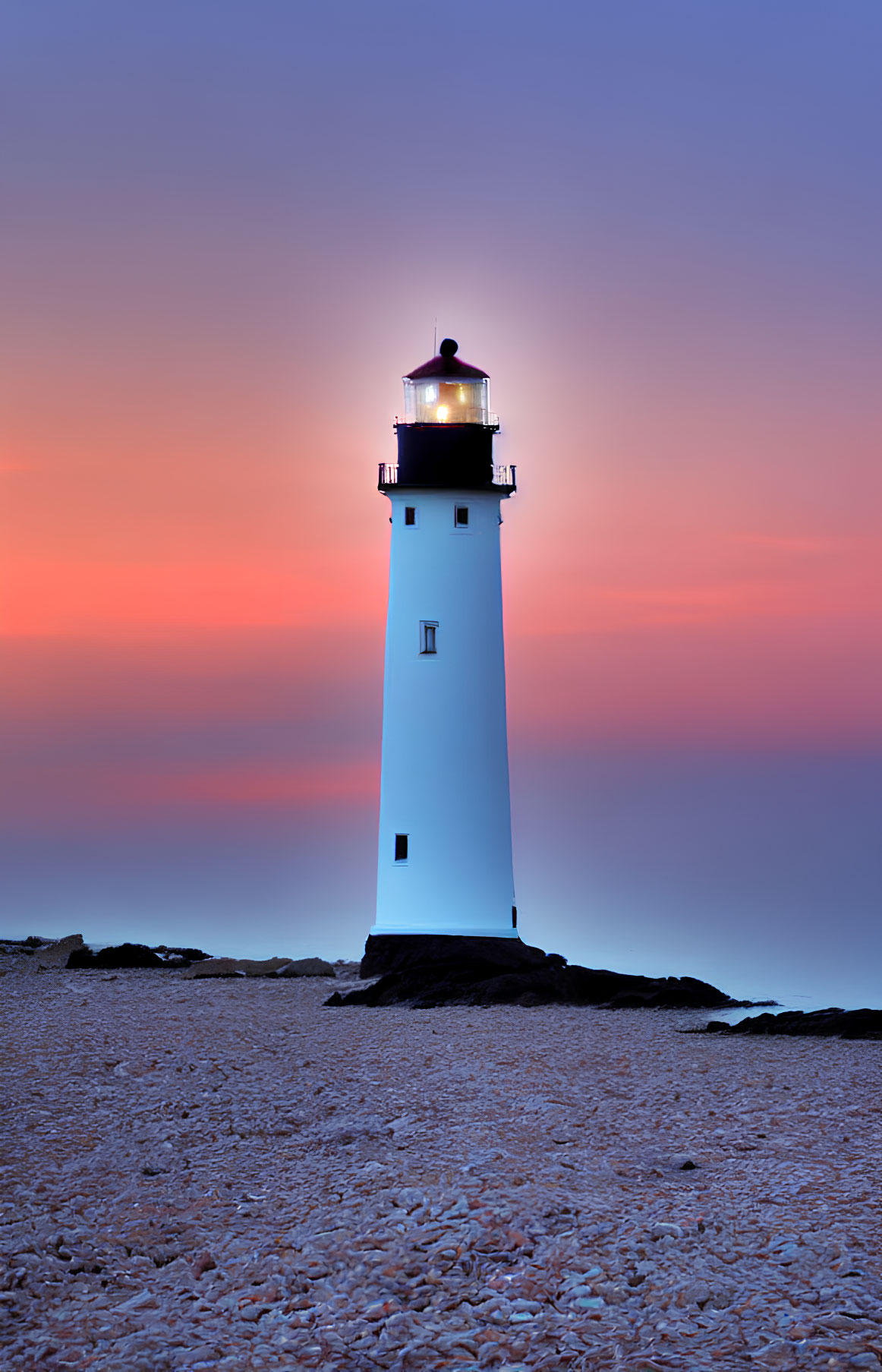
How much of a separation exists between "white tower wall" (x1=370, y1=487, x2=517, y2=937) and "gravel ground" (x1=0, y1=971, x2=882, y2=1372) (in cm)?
962

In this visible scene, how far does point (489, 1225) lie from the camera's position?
27.8ft

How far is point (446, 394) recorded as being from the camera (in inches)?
1039

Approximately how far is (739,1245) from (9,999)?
13.8m

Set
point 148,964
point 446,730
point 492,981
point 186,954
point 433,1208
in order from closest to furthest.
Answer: point 433,1208, point 492,981, point 446,730, point 148,964, point 186,954

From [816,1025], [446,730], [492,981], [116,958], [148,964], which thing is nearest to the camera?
[816,1025]

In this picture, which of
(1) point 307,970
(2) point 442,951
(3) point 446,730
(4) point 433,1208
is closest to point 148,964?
(1) point 307,970

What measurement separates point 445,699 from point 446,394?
6538 millimetres

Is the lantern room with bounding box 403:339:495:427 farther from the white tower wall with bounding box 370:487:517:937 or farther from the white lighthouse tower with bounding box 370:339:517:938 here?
the white tower wall with bounding box 370:487:517:937

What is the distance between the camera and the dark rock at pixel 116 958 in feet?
85.1

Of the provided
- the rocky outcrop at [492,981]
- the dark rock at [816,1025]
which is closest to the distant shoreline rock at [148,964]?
the rocky outcrop at [492,981]

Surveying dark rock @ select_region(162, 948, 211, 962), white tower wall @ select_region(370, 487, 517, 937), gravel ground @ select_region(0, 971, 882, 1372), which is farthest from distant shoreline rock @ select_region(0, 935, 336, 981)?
gravel ground @ select_region(0, 971, 882, 1372)

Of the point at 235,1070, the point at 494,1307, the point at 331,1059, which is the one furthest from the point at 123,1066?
the point at 494,1307

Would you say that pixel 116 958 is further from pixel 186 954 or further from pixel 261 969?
pixel 186 954

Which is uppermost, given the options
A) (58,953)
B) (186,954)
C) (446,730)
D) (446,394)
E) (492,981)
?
(446,394)
